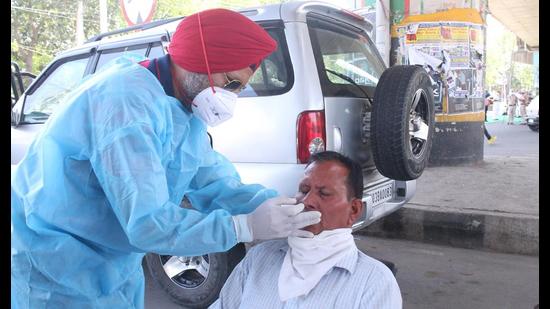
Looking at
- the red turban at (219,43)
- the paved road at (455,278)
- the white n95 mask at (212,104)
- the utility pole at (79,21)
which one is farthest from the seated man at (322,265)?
the utility pole at (79,21)

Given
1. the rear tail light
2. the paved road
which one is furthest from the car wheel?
the rear tail light

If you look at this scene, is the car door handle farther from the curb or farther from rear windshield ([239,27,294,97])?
the curb

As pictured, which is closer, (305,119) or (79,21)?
(305,119)

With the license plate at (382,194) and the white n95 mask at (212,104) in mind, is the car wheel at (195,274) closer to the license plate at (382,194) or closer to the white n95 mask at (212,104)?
the license plate at (382,194)

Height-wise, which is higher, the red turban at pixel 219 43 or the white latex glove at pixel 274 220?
the red turban at pixel 219 43

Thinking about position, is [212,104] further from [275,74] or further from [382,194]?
[382,194]

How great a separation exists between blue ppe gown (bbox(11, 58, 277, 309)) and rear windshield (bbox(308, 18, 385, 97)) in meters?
1.62

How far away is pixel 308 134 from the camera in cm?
281

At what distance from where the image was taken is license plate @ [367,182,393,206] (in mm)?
3226

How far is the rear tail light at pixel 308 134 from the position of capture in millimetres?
2801

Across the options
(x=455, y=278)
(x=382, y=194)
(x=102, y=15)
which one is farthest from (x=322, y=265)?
(x=102, y=15)

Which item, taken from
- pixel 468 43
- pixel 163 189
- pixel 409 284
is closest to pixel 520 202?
pixel 409 284

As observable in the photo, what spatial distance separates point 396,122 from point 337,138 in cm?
34
